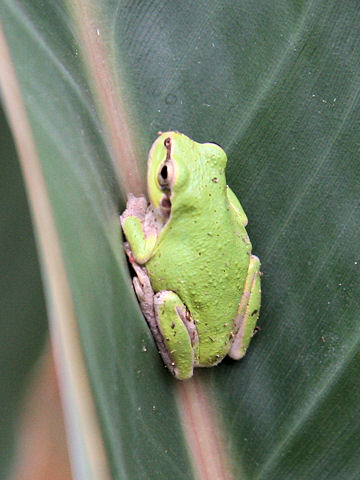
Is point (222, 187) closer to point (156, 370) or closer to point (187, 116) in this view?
point (187, 116)

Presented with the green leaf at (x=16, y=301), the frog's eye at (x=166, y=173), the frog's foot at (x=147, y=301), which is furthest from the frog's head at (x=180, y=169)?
the green leaf at (x=16, y=301)

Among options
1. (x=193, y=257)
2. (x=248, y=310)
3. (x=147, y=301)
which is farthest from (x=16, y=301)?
(x=248, y=310)

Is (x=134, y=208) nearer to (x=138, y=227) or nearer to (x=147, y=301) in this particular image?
(x=138, y=227)

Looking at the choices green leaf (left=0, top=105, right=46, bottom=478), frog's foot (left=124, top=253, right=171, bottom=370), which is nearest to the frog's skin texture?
frog's foot (left=124, top=253, right=171, bottom=370)

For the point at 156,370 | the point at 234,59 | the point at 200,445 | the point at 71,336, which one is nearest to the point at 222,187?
the point at 234,59

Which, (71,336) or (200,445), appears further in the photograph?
(200,445)

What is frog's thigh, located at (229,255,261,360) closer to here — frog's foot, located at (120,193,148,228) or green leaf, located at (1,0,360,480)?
green leaf, located at (1,0,360,480)
